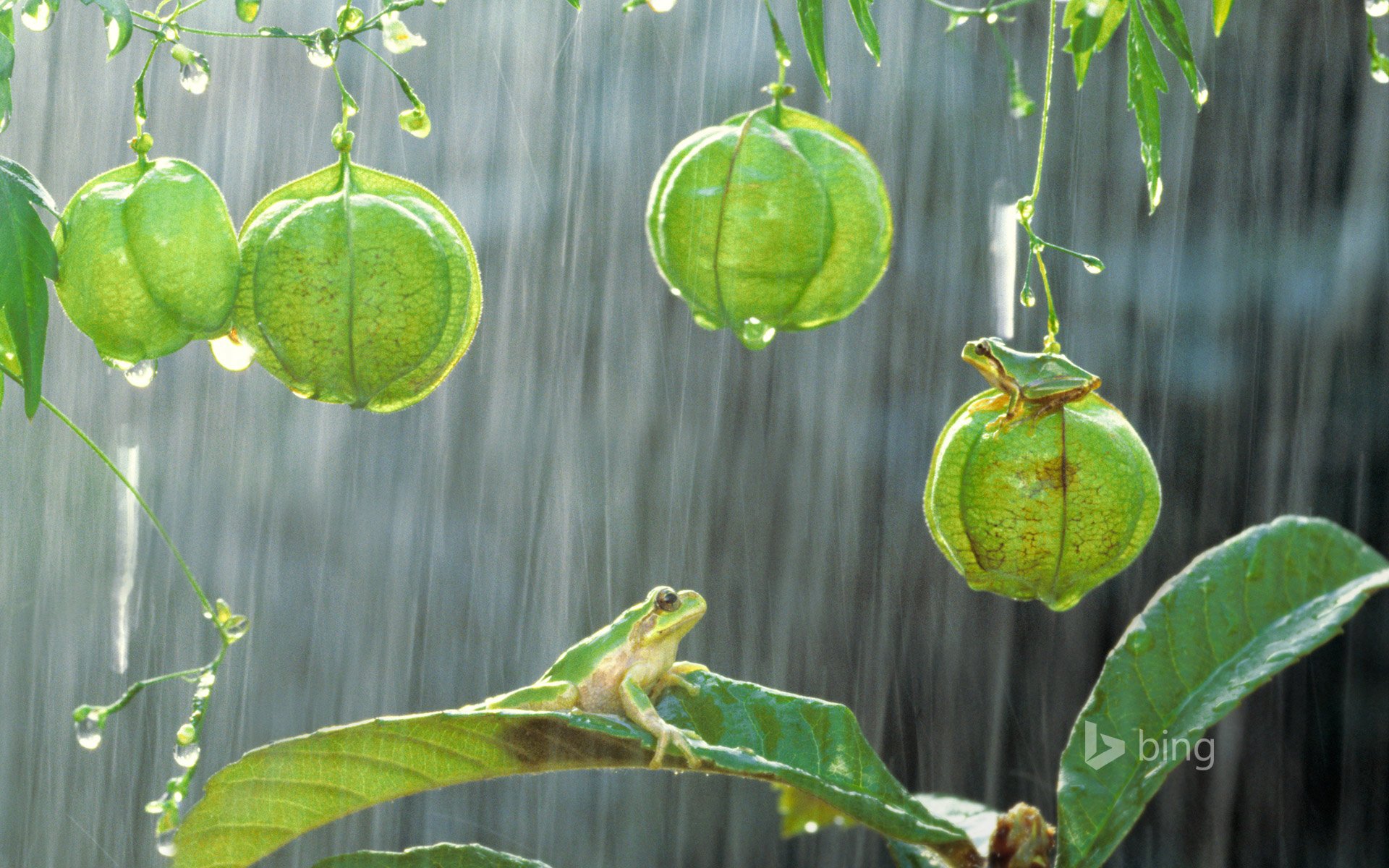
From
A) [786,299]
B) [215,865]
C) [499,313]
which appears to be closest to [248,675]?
[499,313]

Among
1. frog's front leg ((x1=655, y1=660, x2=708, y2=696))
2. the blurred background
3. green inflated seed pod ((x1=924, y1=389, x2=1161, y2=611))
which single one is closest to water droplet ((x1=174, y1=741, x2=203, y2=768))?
frog's front leg ((x1=655, y1=660, x2=708, y2=696))

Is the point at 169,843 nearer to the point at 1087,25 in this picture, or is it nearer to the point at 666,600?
the point at 666,600

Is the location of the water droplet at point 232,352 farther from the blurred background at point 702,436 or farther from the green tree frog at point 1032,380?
the blurred background at point 702,436

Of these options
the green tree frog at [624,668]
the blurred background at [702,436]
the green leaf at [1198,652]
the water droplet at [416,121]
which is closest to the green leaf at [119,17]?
the water droplet at [416,121]

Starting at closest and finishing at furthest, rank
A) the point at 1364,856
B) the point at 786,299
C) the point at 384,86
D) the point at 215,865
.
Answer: the point at 786,299
the point at 215,865
the point at 1364,856
the point at 384,86

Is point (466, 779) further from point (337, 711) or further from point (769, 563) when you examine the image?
point (337, 711)

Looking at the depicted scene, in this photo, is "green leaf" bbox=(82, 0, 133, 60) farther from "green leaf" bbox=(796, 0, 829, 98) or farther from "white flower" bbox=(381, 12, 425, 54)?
"green leaf" bbox=(796, 0, 829, 98)
